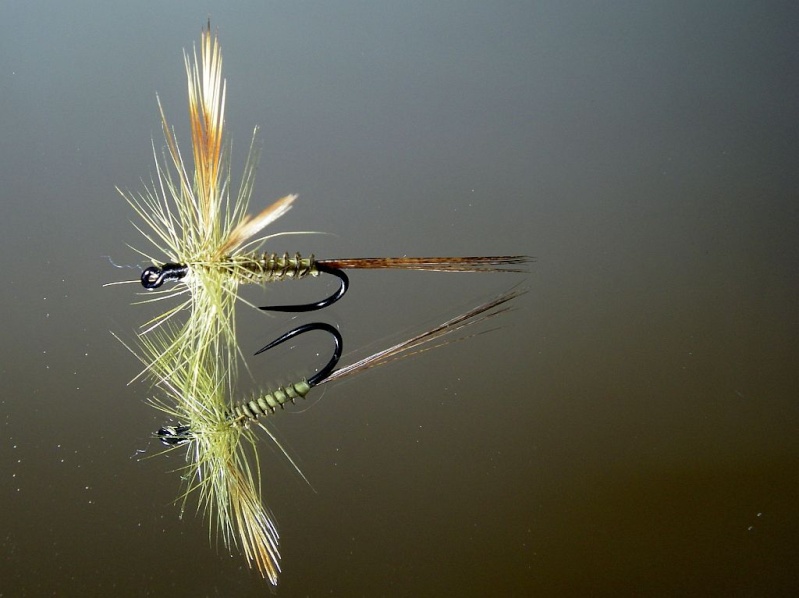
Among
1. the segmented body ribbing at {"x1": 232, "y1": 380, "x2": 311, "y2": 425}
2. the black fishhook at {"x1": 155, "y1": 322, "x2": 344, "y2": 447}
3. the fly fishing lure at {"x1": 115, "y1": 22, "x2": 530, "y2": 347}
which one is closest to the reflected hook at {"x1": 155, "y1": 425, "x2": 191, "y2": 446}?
the black fishhook at {"x1": 155, "y1": 322, "x2": 344, "y2": 447}

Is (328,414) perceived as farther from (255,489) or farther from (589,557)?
(589,557)

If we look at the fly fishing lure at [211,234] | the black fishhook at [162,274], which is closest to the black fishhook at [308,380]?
the fly fishing lure at [211,234]

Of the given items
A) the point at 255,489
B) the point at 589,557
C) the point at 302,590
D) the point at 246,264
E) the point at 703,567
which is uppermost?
the point at 246,264

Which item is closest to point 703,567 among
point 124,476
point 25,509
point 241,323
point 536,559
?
point 536,559

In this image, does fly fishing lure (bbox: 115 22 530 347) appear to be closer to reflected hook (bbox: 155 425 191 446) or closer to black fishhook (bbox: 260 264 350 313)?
black fishhook (bbox: 260 264 350 313)

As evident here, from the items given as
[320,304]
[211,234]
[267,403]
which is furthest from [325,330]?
[211,234]

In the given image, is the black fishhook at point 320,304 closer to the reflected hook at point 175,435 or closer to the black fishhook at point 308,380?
the black fishhook at point 308,380

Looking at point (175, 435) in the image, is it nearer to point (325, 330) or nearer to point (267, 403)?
point (267, 403)
